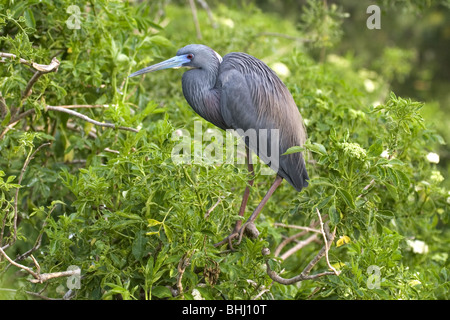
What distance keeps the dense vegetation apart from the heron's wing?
0.82ft

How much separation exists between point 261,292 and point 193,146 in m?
0.85

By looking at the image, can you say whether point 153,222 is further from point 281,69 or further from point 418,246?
point 281,69

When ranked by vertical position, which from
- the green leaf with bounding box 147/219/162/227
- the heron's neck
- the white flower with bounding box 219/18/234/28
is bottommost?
the white flower with bounding box 219/18/234/28

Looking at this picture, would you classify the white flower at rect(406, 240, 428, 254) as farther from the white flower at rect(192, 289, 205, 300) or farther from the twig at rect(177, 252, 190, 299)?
the twig at rect(177, 252, 190, 299)

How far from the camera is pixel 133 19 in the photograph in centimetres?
358

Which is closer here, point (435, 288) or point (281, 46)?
point (435, 288)

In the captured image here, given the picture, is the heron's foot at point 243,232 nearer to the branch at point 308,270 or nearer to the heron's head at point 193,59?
the branch at point 308,270

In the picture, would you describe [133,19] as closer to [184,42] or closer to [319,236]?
[184,42]

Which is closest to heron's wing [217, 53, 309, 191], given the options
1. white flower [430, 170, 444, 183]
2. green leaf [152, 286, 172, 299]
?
white flower [430, 170, 444, 183]

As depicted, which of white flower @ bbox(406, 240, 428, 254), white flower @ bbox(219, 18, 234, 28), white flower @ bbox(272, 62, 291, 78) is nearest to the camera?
white flower @ bbox(406, 240, 428, 254)

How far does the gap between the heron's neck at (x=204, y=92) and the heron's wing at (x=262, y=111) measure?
0.14 feet

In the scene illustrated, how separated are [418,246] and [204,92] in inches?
72.7

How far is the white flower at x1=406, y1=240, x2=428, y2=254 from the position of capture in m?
3.78
